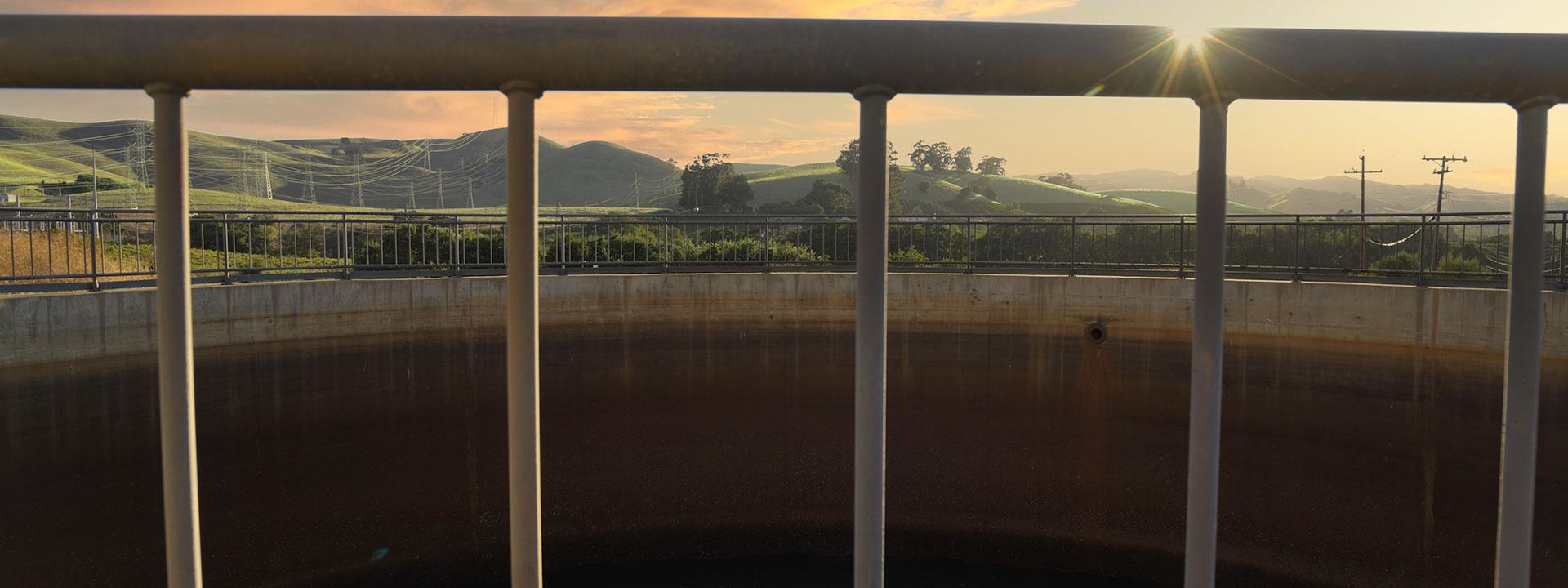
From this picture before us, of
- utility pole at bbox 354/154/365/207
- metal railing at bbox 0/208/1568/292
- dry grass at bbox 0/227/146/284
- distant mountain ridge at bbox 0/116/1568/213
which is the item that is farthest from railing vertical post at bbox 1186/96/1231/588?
utility pole at bbox 354/154/365/207

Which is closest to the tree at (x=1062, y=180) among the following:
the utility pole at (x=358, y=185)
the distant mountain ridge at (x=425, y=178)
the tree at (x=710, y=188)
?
the distant mountain ridge at (x=425, y=178)

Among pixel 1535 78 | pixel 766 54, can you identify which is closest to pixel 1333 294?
pixel 1535 78

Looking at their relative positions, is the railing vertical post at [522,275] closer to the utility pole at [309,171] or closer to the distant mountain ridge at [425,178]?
the distant mountain ridge at [425,178]

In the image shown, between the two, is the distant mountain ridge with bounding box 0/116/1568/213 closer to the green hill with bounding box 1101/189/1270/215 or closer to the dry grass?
the green hill with bounding box 1101/189/1270/215

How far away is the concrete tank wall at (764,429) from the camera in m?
9.10

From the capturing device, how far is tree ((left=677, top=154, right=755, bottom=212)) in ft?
240

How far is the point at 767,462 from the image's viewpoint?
12.9 meters

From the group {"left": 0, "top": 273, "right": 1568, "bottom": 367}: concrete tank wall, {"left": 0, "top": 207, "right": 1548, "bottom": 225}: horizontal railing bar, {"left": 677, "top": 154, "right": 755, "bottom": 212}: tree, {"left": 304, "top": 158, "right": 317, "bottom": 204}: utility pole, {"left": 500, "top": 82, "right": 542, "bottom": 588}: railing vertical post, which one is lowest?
{"left": 0, "top": 273, "right": 1568, "bottom": 367}: concrete tank wall

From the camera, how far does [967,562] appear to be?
1248 cm

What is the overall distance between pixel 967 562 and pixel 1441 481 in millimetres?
5668

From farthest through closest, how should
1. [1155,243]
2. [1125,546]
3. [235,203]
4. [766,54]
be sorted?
[235,203] < [1155,243] < [1125,546] < [766,54]

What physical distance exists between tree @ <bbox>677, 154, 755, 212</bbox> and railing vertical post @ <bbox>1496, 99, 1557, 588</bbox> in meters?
70.6

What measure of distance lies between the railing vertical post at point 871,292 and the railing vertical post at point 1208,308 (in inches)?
22.5

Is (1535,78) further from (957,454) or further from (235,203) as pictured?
(235,203)
